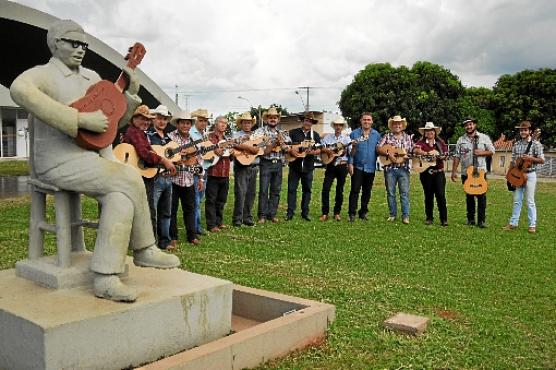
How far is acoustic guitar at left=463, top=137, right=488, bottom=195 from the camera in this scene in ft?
35.3

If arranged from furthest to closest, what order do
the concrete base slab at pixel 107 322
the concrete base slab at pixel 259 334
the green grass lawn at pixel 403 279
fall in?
the green grass lawn at pixel 403 279 → the concrete base slab at pixel 259 334 → the concrete base slab at pixel 107 322

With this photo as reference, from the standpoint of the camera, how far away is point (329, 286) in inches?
246

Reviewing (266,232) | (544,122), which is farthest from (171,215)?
(544,122)

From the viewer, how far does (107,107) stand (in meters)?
3.98

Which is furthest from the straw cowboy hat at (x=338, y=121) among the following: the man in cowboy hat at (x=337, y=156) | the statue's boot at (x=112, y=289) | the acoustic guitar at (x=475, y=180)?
the statue's boot at (x=112, y=289)

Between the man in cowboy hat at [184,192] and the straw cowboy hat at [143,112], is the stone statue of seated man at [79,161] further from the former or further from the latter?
the man in cowboy hat at [184,192]

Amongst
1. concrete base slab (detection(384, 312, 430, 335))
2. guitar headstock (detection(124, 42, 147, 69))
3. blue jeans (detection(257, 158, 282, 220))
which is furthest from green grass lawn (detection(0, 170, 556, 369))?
guitar headstock (detection(124, 42, 147, 69))

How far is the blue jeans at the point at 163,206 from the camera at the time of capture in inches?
323

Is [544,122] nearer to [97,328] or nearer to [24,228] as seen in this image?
[24,228]

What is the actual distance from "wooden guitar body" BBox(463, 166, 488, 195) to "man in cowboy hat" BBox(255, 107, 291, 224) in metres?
3.29

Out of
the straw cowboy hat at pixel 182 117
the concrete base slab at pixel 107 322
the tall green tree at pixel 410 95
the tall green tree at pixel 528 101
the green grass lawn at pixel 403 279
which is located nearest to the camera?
the concrete base slab at pixel 107 322

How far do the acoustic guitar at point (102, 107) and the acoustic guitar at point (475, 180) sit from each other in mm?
8089

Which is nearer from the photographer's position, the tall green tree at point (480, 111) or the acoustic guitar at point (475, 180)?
the acoustic guitar at point (475, 180)

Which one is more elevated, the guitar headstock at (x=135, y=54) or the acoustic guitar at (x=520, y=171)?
the guitar headstock at (x=135, y=54)
